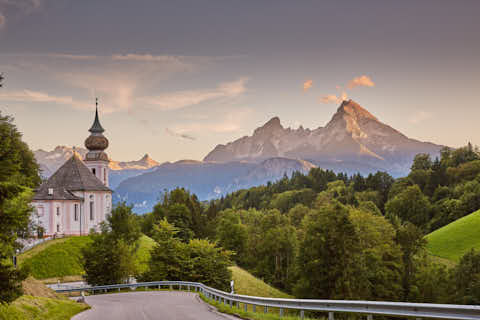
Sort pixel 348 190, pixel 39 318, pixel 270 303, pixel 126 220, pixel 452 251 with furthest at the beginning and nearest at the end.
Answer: pixel 348 190
pixel 452 251
pixel 126 220
pixel 39 318
pixel 270 303

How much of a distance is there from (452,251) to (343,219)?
42043 mm

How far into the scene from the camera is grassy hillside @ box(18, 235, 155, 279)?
59.9 m

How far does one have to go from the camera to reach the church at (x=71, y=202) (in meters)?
76.4

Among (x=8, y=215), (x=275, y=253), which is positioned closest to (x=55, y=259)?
(x=275, y=253)

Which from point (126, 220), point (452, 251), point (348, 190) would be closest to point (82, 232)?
point (126, 220)

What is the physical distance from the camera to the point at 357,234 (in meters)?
58.4

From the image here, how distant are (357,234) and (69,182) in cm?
4915

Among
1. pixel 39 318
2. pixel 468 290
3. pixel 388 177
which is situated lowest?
pixel 468 290

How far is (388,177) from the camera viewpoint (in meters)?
172

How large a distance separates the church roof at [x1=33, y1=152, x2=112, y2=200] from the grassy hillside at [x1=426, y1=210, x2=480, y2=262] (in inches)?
2406

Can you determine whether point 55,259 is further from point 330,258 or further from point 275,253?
point 275,253

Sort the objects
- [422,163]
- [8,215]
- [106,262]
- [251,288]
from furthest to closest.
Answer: [422,163] < [251,288] < [106,262] < [8,215]

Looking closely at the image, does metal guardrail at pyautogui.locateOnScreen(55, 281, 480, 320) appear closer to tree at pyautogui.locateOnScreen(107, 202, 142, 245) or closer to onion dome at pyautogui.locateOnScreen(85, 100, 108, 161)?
tree at pyautogui.locateOnScreen(107, 202, 142, 245)

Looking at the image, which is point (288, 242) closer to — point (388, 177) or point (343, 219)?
point (343, 219)
